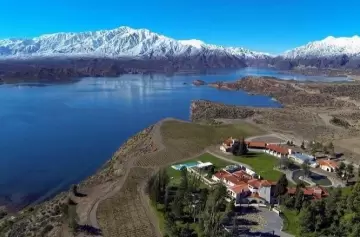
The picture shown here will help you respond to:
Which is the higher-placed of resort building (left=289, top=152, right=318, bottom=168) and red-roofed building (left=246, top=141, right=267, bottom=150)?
red-roofed building (left=246, top=141, right=267, bottom=150)

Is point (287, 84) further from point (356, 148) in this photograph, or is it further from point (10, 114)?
point (10, 114)

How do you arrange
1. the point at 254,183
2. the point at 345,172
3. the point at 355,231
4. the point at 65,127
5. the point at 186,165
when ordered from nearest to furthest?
the point at 355,231 < the point at 254,183 < the point at 345,172 < the point at 186,165 < the point at 65,127

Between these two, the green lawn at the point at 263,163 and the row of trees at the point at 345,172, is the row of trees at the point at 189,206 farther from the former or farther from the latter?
the row of trees at the point at 345,172

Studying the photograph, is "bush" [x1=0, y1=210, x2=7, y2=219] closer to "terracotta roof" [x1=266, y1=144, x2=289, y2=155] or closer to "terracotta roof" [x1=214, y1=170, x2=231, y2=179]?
"terracotta roof" [x1=214, y1=170, x2=231, y2=179]

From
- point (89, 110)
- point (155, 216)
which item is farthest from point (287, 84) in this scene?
point (155, 216)

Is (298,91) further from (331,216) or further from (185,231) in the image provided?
(185,231)

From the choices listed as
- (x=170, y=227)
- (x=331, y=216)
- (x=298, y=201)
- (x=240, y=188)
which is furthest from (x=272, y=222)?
(x=170, y=227)

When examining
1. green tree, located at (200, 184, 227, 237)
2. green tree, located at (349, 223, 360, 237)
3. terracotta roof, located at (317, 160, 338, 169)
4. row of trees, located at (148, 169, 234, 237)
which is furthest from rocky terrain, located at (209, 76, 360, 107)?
green tree, located at (349, 223, 360, 237)
